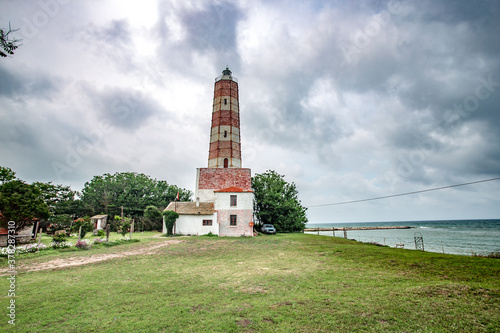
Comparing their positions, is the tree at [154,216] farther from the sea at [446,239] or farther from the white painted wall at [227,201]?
the sea at [446,239]

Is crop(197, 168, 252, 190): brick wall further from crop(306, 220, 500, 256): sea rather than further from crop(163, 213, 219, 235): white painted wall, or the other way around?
crop(306, 220, 500, 256): sea

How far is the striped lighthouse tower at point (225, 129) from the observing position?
90.9ft

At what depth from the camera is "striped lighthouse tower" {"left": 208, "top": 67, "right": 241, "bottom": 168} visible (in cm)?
2770

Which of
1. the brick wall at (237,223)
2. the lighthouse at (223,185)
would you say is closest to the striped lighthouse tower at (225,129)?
the lighthouse at (223,185)

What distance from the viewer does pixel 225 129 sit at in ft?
91.4

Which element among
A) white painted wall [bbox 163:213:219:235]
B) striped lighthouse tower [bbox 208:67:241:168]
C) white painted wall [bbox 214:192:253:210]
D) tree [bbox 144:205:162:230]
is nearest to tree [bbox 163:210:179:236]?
white painted wall [bbox 163:213:219:235]

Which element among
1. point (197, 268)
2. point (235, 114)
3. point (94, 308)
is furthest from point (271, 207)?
point (94, 308)

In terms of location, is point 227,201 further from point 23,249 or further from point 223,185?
point 23,249

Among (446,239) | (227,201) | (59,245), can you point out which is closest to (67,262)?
(59,245)

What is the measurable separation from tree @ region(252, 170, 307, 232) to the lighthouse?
244 inches

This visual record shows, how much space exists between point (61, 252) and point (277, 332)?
15.5m

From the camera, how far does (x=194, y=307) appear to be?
18.5 feet

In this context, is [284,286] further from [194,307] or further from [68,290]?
[68,290]

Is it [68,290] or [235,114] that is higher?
[235,114]
